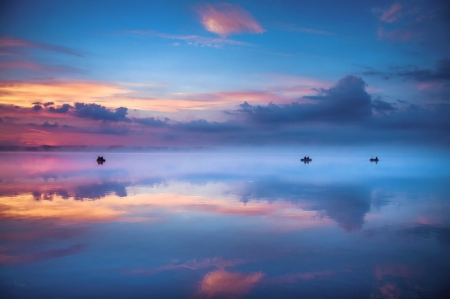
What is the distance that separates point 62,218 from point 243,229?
9.00m

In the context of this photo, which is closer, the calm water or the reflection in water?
the reflection in water

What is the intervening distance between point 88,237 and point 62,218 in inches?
160

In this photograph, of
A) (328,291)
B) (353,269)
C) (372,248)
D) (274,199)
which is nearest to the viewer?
(328,291)

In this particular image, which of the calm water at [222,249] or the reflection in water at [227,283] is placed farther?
the calm water at [222,249]

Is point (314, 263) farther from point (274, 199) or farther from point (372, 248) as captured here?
point (274, 199)

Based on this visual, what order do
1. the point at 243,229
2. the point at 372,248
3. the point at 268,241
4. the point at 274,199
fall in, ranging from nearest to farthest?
the point at 372,248 → the point at 268,241 → the point at 243,229 → the point at 274,199

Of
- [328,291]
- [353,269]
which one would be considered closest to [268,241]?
[353,269]

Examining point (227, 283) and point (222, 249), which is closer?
point (227, 283)

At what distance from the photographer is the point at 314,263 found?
1009 centimetres

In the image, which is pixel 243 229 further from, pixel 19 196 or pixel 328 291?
pixel 19 196

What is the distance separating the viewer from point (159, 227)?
14.5 m

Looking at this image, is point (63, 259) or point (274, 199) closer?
point (63, 259)

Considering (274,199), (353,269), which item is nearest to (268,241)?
(353,269)

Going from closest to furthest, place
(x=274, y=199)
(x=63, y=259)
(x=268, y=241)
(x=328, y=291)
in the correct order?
1. (x=328, y=291)
2. (x=63, y=259)
3. (x=268, y=241)
4. (x=274, y=199)
